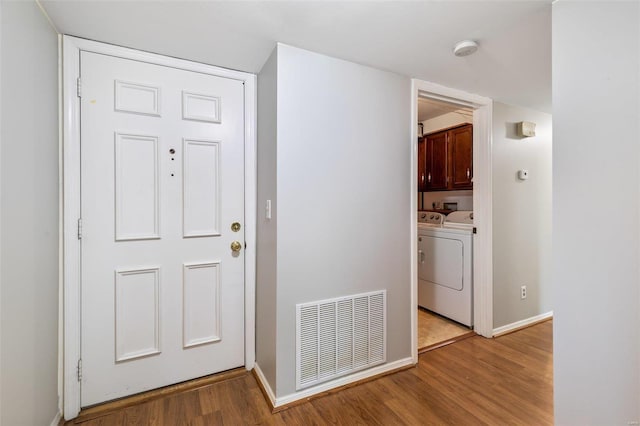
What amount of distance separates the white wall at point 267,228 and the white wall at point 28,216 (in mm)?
1087

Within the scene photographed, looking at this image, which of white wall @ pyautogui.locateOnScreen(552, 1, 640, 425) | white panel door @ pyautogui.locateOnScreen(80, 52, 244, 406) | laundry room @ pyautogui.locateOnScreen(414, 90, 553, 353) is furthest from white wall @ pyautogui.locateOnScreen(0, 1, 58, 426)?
Result: laundry room @ pyautogui.locateOnScreen(414, 90, 553, 353)

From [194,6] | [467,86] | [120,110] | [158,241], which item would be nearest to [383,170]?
[467,86]

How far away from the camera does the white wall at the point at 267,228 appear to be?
67.3 inches

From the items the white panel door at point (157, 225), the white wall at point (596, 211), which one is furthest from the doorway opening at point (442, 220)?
the white panel door at point (157, 225)

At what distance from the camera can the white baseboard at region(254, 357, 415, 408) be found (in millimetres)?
1690

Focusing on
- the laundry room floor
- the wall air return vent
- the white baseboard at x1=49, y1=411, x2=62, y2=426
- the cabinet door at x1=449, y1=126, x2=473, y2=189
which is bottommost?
the laundry room floor

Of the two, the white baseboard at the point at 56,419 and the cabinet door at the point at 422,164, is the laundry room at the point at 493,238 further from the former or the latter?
the white baseboard at the point at 56,419

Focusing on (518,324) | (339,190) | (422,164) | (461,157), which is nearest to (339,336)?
(339,190)

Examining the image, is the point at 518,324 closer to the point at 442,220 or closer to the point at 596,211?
the point at 442,220

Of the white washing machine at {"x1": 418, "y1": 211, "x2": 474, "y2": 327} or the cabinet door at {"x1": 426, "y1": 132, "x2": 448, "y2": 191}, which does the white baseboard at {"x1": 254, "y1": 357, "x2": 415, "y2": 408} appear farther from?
the cabinet door at {"x1": 426, "y1": 132, "x2": 448, "y2": 191}

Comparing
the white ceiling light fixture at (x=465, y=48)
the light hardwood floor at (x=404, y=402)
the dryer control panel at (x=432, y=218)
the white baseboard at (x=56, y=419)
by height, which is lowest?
the light hardwood floor at (x=404, y=402)

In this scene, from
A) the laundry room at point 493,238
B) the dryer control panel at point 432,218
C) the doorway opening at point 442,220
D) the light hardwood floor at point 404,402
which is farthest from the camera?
the dryer control panel at point 432,218

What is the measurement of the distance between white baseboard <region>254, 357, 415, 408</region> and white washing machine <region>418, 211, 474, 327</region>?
957 mm

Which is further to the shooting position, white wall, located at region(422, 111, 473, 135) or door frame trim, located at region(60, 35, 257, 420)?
white wall, located at region(422, 111, 473, 135)
